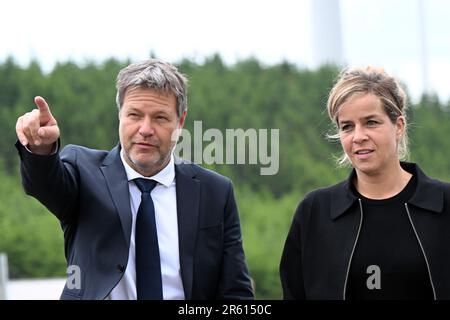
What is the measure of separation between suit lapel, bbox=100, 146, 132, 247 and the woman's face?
902mm

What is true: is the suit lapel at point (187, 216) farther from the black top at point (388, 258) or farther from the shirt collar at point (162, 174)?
the black top at point (388, 258)

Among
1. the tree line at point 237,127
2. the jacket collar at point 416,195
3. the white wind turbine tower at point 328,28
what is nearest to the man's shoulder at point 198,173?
the jacket collar at point 416,195

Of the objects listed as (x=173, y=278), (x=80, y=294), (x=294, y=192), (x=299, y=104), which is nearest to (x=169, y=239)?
(x=173, y=278)

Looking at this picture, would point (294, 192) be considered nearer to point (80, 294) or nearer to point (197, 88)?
point (197, 88)

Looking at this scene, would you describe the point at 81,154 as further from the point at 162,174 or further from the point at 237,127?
the point at 237,127

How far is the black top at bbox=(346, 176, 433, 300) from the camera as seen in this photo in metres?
3.29

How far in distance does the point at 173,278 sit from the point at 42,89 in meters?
9.70

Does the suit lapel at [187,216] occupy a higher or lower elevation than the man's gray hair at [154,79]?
lower

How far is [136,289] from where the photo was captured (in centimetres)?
332

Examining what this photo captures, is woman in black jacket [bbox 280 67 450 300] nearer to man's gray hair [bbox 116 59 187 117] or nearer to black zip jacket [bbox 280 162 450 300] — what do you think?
black zip jacket [bbox 280 162 450 300]

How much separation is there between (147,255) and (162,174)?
39 cm

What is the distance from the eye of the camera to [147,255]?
132 inches

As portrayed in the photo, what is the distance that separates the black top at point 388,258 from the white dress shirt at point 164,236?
693mm

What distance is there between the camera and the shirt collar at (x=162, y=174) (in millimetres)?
3527
